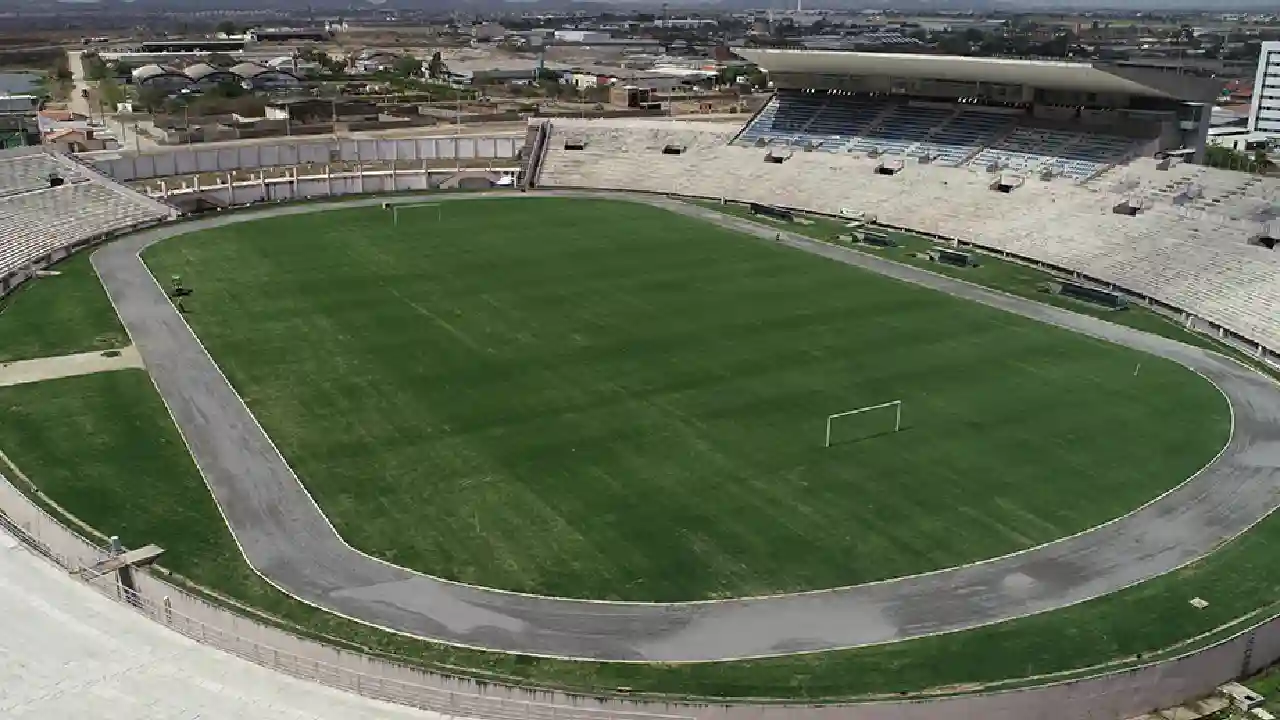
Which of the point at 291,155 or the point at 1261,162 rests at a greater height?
the point at 291,155

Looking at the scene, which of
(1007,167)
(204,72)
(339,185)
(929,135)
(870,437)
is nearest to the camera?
(870,437)

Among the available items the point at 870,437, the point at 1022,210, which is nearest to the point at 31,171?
the point at 870,437

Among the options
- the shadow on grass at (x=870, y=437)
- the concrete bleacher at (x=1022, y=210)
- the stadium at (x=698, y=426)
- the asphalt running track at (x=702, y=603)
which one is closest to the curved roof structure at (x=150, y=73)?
the stadium at (x=698, y=426)

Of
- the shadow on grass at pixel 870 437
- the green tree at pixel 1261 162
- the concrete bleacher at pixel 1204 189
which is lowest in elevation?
the shadow on grass at pixel 870 437

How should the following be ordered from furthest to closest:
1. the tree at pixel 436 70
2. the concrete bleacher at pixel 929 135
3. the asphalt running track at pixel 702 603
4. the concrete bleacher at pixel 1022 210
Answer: the tree at pixel 436 70, the concrete bleacher at pixel 929 135, the concrete bleacher at pixel 1022 210, the asphalt running track at pixel 702 603

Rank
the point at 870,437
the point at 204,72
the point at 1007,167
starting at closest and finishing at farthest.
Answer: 1. the point at 870,437
2. the point at 1007,167
3. the point at 204,72

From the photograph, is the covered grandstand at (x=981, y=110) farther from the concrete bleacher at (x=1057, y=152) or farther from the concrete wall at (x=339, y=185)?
the concrete wall at (x=339, y=185)

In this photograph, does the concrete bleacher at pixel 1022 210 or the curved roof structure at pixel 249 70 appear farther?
the curved roof structure at pixel 249 70

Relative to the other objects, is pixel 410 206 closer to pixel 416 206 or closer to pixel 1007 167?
pixel 416 206
